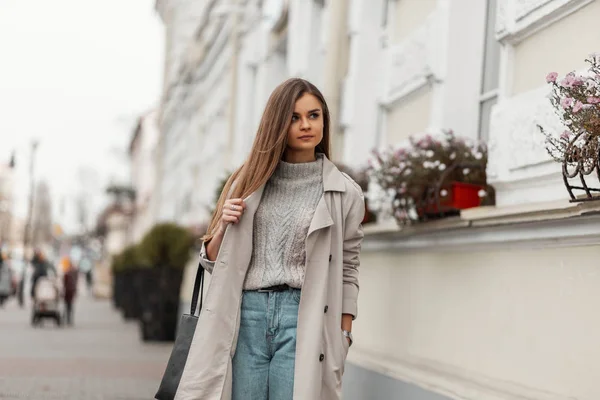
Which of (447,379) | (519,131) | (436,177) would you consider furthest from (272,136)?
(436,177)

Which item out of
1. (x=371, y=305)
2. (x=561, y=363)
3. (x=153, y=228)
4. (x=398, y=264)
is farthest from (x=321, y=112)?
(x=153, y=228)

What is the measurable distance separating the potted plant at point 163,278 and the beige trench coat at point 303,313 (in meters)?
13.3

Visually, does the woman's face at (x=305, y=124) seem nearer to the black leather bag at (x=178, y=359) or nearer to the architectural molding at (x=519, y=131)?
the black leather bag at (x=178, y=359)

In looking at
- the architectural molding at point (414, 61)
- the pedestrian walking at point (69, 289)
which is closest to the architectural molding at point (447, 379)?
the architectural molding at point (414, 61)

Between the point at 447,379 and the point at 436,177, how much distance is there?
4.62 ft

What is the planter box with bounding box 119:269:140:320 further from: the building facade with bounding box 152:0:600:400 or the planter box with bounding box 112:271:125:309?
the building facade with bounding box 152:0:600:400

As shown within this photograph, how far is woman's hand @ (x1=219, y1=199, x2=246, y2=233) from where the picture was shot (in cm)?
442

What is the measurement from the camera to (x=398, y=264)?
7.59 meters

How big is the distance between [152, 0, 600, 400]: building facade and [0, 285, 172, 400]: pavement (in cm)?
292

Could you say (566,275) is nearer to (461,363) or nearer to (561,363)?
(561,363)

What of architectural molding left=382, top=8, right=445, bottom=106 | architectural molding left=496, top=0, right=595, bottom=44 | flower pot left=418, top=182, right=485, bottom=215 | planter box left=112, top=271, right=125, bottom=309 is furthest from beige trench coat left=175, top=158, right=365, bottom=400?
planter box left=112, top=271, right=125, bottom=309

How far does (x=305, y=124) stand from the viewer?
450 centimetres

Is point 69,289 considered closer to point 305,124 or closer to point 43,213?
point 305,124

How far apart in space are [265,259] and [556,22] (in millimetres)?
2456
